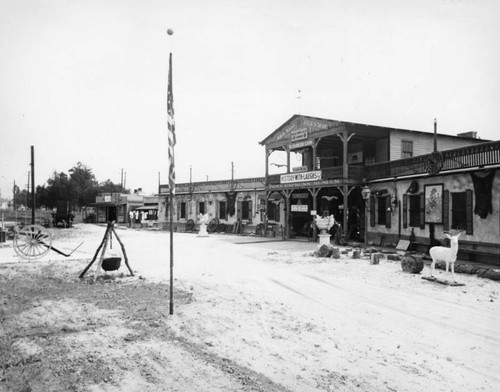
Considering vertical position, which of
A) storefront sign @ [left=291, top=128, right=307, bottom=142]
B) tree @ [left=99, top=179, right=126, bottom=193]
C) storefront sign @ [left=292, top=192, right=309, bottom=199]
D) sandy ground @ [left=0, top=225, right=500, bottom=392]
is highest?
storefront sign @ [left=291, top=128, right=307, bottom=142]

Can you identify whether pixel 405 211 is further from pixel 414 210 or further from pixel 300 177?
pixel 300 177

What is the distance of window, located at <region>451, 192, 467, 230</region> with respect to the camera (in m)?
14.7

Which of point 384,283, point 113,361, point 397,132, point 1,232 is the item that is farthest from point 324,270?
point 1,232

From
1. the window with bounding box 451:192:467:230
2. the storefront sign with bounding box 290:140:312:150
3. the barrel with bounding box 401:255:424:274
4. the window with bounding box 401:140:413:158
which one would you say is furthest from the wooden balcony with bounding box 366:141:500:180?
the storefront sign with bounding box 290:140:312:150

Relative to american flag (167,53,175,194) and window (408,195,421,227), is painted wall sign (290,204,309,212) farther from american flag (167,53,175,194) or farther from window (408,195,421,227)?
american flag (167,53,175,194)

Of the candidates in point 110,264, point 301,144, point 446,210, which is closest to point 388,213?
point 446,210

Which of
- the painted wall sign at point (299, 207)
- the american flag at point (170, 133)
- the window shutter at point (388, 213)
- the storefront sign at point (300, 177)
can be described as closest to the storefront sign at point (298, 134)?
the storefront sign at point (300, 177)

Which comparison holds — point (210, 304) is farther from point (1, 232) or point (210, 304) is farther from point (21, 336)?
point (1, 232)

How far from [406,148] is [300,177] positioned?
21.0 feet

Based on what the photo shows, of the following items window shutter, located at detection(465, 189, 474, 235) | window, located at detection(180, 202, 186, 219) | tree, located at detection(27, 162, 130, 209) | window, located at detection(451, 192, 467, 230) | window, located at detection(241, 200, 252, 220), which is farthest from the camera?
tree, located at detection(27, 162, 130, 209)

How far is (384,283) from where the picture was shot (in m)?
10.0

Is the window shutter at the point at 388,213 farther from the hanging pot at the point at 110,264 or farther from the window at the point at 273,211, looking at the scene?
the hanging pot at the point at 110,264

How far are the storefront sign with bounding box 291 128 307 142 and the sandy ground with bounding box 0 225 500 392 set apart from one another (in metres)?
14.7

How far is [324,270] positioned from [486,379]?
7.66 metres
